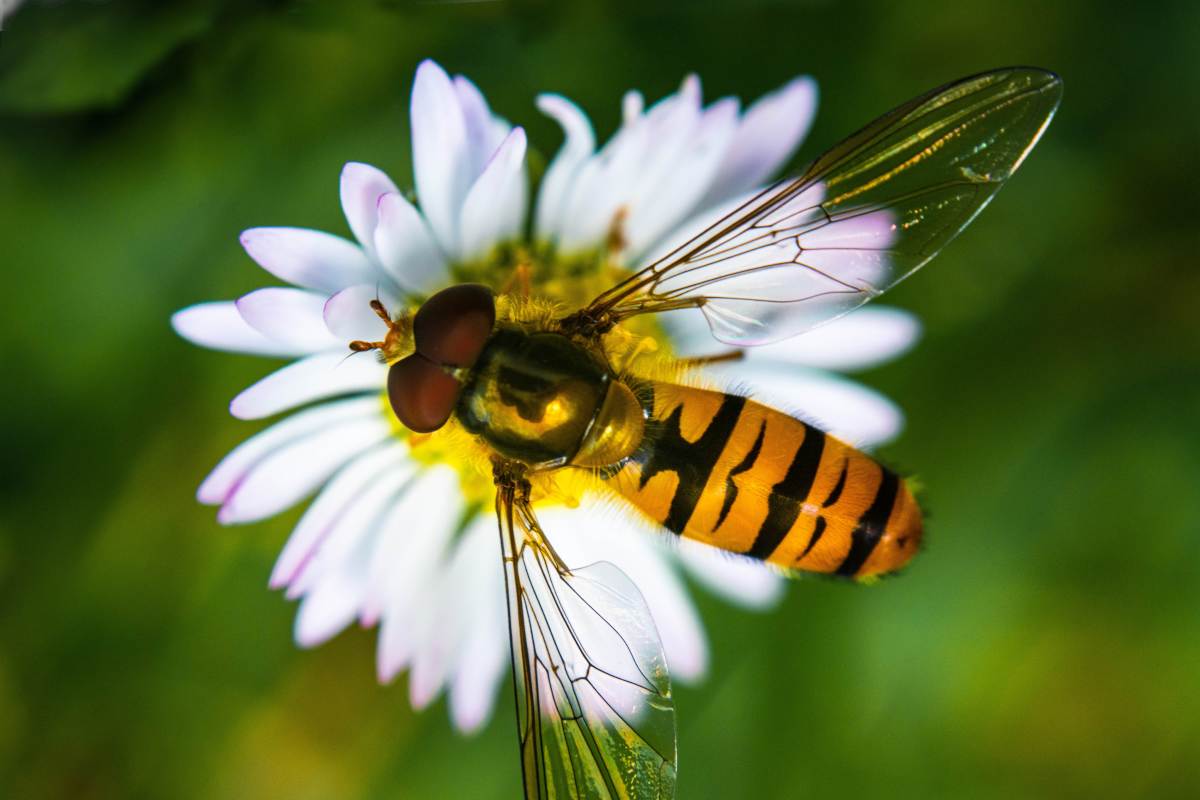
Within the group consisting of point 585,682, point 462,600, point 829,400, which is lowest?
point 585,682

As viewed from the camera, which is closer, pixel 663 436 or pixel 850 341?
pixel 663 436

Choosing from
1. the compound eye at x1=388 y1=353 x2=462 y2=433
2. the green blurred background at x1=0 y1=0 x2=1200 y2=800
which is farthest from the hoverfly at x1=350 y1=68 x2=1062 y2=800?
the green blurred background at x1=0 y1=0 x2=1200 y2=800

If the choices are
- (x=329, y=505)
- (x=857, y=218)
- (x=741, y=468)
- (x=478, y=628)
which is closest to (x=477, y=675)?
(x=478, y=628)

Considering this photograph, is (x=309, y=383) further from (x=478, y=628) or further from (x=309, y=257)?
(x=478, y=628)

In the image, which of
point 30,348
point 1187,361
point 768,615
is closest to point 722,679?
point 768,615

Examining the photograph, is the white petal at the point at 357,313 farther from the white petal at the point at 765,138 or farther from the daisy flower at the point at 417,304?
the white petal at the point at 765,138

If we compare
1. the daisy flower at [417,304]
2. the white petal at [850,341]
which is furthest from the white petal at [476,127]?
the white petal at [850,341]

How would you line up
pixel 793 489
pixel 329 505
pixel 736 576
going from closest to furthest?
pixel 793 489 → pixel 329 505 → pixel 736 576

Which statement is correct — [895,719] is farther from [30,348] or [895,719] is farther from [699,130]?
[30,348]
